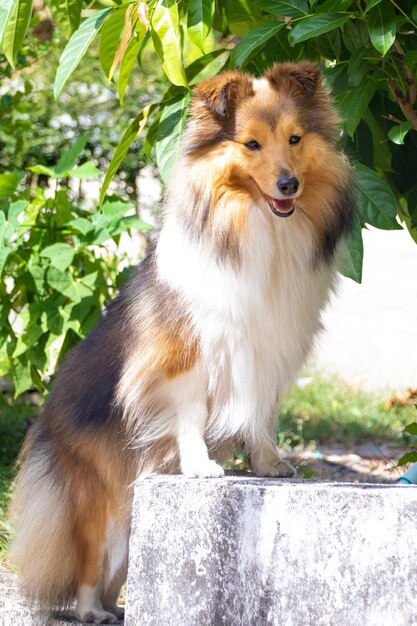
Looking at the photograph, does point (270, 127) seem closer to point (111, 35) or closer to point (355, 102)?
point (355, 102)

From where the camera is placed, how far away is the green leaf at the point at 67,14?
3.27 m

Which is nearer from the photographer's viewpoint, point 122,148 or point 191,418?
point 191,418

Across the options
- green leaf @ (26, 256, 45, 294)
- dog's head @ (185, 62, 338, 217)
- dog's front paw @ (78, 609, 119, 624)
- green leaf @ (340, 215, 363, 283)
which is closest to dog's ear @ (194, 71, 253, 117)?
dog's head @ (185, 62, 338, 217)

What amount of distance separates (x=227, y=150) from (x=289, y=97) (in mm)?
274

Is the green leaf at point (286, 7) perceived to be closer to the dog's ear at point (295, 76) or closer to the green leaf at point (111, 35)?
the dog's ear at point (295, 76)

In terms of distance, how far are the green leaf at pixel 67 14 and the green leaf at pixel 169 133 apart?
1.41 ft

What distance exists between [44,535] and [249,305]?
42.7 inches

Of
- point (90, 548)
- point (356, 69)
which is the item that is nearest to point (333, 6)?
point (356, 69)

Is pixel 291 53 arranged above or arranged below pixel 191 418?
above

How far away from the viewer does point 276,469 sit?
3.31m

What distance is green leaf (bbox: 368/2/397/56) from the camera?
9.55 feet

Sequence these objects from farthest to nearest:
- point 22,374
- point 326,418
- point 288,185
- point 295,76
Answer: point 326,418, point 22,374, point 295,76, point 288,185

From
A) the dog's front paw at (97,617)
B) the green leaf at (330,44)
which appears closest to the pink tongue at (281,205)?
the green leaf at (330,44)

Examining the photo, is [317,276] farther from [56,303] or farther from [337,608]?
[56,303]
